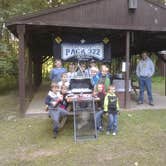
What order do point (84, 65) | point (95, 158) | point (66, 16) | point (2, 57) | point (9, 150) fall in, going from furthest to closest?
point (2, 57)
point (84, 65)
point (66, 16)
point (9, 150)
point (95, 158)

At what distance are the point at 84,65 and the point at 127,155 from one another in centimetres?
489

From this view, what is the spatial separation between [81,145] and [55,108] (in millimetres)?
1035

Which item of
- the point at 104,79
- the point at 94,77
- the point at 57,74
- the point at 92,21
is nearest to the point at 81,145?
the point at 104,79

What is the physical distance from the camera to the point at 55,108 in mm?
7133

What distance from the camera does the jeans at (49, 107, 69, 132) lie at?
6.97m

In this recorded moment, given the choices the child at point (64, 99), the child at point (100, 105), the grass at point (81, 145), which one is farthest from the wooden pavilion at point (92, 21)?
the child at point (100, 105)

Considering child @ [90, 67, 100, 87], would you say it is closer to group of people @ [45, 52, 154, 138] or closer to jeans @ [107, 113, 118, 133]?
group of people @ [45, 52, 154, 138]

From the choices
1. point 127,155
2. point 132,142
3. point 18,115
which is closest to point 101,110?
point 132,142

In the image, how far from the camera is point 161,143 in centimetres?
670

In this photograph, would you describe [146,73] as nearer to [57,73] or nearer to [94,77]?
[94,77]

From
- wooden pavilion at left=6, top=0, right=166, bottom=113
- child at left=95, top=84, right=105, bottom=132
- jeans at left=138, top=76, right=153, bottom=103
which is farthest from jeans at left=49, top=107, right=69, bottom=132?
jeans at left=138, top=76, right=153, bottom=103

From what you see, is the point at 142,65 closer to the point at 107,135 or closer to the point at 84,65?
the point at 84,65

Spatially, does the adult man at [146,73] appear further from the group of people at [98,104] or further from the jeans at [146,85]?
the group of people at [98,104]

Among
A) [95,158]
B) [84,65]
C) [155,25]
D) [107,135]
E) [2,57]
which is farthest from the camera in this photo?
[2,57]
